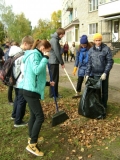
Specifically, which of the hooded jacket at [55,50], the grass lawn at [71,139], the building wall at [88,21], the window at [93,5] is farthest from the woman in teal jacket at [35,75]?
the window at [93,5]

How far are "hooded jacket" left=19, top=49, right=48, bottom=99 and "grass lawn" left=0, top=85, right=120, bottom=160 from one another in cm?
105

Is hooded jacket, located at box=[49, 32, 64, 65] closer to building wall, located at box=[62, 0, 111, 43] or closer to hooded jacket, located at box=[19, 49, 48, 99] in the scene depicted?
hooded jacket, located at box=[19, 49, 48, 99]

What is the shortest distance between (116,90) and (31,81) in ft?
15.9

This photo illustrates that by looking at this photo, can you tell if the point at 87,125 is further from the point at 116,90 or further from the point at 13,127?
the point at 116,90

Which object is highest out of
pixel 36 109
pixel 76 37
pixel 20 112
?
pixel 76 37

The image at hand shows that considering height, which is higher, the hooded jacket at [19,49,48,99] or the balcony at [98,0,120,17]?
the balcony at [98,0,120,17]

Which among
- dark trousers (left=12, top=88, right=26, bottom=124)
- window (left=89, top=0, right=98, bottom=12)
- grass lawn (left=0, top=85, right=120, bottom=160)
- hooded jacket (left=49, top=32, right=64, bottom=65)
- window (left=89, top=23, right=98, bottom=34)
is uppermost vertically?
→ window (left=89, top=0, right=98, bottom=12)

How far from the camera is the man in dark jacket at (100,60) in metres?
4.51

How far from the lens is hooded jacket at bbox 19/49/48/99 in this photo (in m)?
2.98

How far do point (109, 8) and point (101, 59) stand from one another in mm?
21078

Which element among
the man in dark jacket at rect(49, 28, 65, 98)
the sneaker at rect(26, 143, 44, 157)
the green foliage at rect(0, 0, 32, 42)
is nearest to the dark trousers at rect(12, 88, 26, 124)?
the sneaker at rect(26, 143, 44, 157)

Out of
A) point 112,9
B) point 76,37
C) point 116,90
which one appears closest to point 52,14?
point 76,37

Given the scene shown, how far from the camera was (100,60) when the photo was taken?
4574 millimetres

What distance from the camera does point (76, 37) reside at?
33875 millimetres
